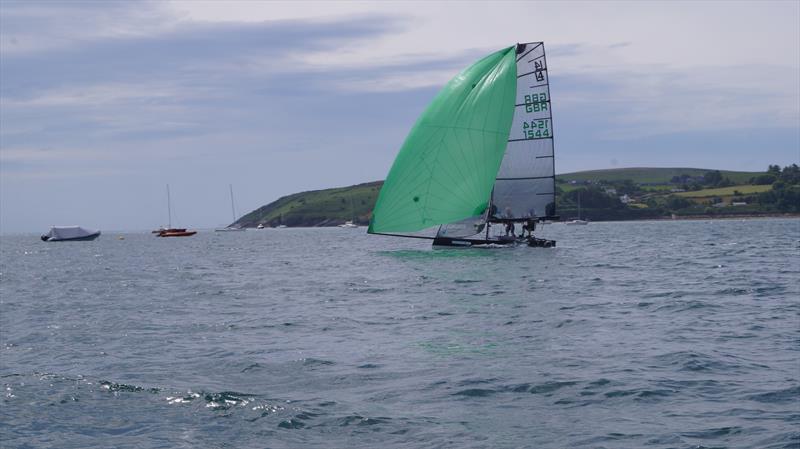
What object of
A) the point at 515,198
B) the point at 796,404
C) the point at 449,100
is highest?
the point at 449,100

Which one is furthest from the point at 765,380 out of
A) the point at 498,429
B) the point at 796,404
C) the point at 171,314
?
the point at 171,314

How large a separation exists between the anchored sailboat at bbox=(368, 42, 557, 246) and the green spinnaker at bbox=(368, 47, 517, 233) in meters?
0.06

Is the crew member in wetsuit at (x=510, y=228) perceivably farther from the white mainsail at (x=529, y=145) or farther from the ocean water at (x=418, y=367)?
the ocean water at (x=418, y=367)

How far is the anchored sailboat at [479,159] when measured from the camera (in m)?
57.0

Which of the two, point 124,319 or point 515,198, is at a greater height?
point 515,198

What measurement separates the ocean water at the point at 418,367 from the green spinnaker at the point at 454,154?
22.0 m

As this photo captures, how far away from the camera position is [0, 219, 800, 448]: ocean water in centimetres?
1239

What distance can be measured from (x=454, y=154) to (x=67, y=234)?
134m

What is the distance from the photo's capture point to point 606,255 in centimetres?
5828

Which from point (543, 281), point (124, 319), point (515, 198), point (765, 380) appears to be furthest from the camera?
point (515, 198)

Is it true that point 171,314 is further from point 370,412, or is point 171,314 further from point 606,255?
point 606,255

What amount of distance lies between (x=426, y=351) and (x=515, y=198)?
44483 millimetres

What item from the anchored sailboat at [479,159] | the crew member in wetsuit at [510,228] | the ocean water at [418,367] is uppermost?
the anchored sailboat at [479,159]

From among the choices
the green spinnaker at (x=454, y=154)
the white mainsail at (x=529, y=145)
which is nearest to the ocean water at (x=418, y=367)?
the green spinnaker at (x=454, y=154)
